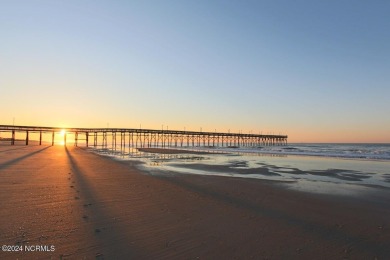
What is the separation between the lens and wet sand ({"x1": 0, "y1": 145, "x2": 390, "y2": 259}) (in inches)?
196

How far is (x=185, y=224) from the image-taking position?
6.45 meters

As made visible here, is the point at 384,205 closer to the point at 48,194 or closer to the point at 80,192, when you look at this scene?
the point at 80,192

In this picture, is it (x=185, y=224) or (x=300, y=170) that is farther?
(x=300, y=170)

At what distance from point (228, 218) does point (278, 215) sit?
1.44 metres

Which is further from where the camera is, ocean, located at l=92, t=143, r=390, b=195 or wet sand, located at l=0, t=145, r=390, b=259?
ocean, located at l=92, t=143, r=390, b=195

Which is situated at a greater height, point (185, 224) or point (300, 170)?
point (185, 224)

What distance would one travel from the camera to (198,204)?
8.62 metres

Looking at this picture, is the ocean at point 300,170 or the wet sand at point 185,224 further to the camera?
the ocean at point 300,170

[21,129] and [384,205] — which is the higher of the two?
[21,129]

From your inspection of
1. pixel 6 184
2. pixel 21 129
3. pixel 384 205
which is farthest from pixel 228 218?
pixel 21 129

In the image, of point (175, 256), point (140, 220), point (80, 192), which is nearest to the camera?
point (175, 256)

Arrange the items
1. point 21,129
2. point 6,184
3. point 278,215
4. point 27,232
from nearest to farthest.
A: point 27,232 < point 278,215 < point 6,184 < point 21,129

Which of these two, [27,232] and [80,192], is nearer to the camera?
[27,232]

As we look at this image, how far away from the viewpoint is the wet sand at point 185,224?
4.98 meters
